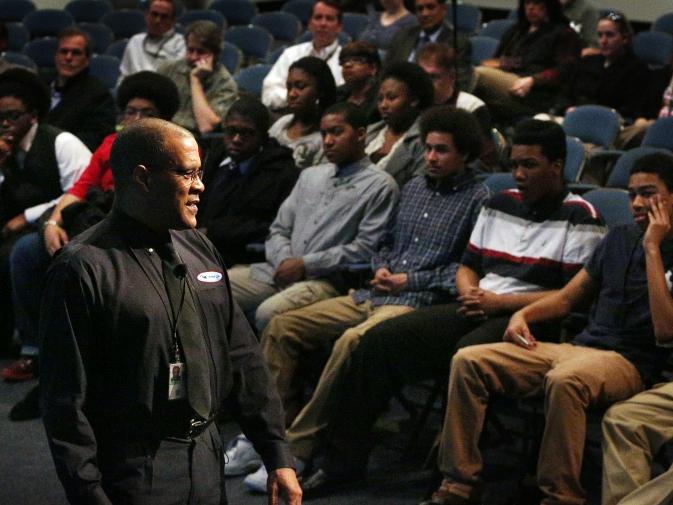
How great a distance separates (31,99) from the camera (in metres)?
5.55

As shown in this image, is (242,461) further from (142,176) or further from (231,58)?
(231,58)

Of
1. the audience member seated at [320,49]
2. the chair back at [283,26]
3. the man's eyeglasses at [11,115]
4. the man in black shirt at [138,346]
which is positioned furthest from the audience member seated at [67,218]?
the chair back at [283,26]

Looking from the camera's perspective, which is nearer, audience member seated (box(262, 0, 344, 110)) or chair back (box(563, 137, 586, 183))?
chair back (box(563, 137, 586, 183))

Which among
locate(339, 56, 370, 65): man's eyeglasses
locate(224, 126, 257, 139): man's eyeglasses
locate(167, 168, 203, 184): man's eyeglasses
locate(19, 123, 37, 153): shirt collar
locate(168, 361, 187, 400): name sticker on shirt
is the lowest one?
locate(19, 123, 37, 153): shirt collar

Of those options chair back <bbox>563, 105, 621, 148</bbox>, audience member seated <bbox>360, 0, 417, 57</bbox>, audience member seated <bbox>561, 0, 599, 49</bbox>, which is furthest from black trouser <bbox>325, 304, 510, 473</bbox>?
audience member seated <bbox>561, 0, 599, 49</bbox>

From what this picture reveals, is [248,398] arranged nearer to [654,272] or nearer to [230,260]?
[654,272]

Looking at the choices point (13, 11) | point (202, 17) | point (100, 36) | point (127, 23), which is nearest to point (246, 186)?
point (202, 17)

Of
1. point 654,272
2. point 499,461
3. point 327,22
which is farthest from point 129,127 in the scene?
point 327,22

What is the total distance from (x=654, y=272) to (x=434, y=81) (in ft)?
7.38

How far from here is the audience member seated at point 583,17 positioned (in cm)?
766

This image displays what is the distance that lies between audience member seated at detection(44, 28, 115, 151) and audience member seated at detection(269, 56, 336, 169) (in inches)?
42.4

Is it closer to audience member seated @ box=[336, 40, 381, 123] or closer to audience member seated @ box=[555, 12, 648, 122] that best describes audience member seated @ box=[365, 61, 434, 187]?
audience member seated @ box=[336, 40, 381, 123]

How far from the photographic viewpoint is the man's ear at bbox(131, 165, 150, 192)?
2230 mm

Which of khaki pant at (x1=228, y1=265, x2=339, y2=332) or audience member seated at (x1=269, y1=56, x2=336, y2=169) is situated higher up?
audience member seated at (x1=269, y1=56, x2=336, y2=169)
